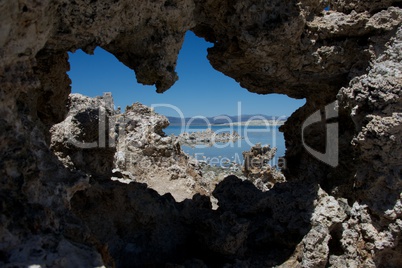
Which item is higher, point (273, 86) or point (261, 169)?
point (273, 86)

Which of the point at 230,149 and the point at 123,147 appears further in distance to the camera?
the point at 230,149

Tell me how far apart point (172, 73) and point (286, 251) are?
3.02 meters

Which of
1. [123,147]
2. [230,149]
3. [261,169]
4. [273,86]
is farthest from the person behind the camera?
[230,149]

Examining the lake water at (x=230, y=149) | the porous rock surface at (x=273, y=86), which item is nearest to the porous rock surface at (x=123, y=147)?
the porous rock surface at (x=273, y=86)

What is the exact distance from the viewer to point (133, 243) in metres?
5.41

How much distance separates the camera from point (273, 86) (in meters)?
6.84

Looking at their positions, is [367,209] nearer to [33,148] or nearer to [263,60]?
[263,60]

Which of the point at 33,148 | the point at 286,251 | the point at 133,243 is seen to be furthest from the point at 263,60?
the point at 33,148

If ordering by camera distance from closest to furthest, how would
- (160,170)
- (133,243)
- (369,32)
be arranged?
(133,243) < (369,32) < (160,170)

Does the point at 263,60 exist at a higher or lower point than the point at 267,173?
higher

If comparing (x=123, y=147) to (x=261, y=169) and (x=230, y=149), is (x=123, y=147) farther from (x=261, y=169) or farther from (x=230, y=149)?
(x=230, y=149)

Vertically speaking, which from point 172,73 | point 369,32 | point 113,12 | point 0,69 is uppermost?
point 369,32

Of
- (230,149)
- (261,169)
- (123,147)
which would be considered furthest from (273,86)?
(230,149)

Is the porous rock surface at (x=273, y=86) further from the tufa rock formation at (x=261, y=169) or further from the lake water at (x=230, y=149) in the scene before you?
the lake water at (x=230, y=149)
